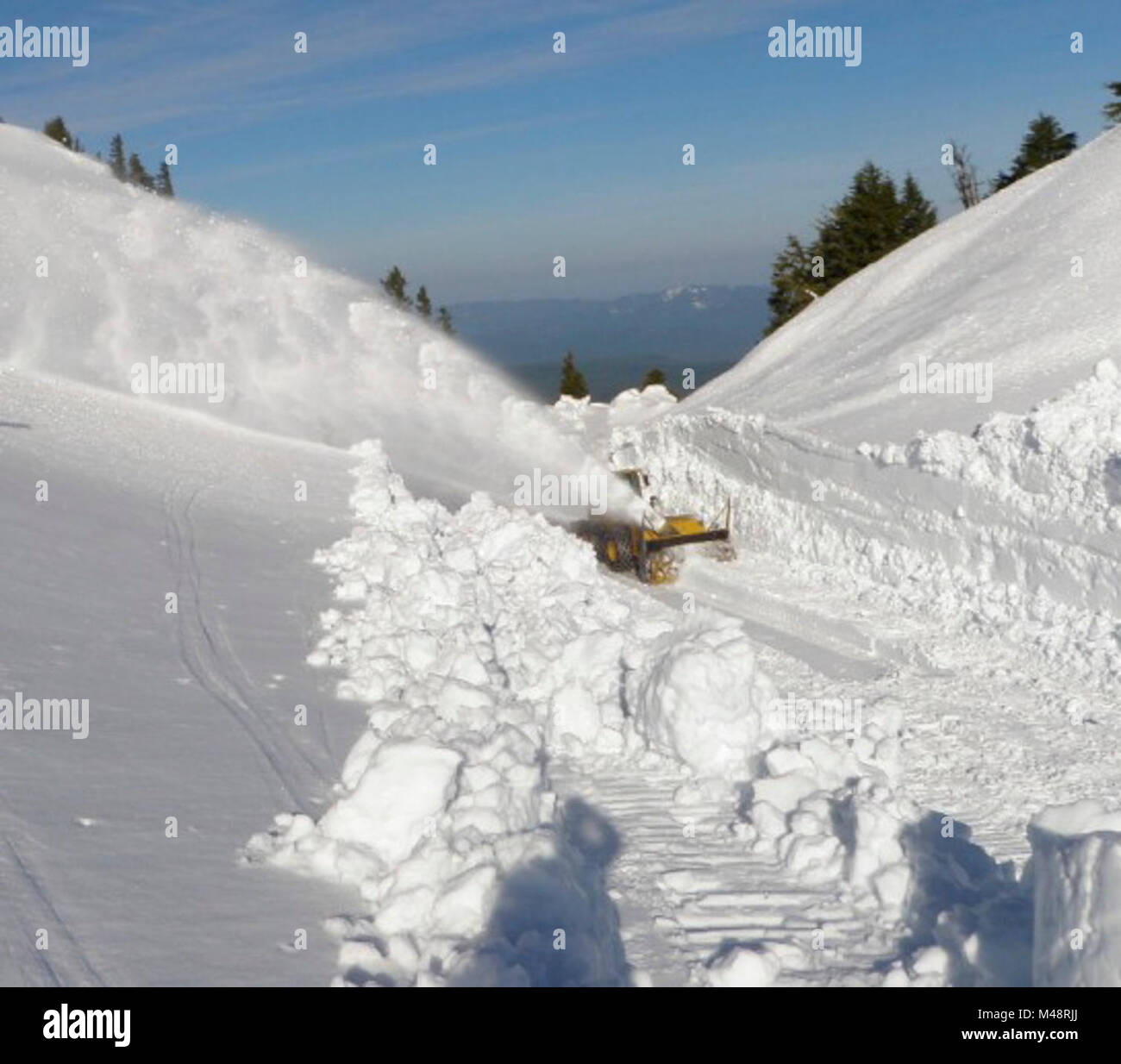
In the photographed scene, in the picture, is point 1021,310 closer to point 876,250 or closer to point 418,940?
point 418,940

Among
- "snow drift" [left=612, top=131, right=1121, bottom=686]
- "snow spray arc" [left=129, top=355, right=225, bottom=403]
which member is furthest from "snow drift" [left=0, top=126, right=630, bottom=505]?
"snow drift" [left=612, top=131, right=1121, bottom=686]

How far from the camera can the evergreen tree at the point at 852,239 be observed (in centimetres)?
4506

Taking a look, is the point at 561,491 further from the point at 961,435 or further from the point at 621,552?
the point at 961,435

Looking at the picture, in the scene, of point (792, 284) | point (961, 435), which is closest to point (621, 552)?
point (961, 435)

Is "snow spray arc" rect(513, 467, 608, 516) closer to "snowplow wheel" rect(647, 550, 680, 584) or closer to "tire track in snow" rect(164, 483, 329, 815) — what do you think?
"snowplow wheel" rect(647, 550, 680, 584)

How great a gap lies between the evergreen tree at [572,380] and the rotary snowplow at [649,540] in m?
39.4

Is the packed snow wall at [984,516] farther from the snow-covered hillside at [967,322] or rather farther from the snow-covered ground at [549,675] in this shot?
the snow-covered hillside at [967,322]

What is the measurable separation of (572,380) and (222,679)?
5084 cm

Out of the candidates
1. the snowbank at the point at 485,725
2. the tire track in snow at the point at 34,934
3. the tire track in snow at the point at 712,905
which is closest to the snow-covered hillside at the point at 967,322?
the snowbank at the point at 485,725

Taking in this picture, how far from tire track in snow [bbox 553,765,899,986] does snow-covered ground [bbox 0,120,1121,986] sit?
0.09 ft

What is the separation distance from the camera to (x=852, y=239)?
45.6m

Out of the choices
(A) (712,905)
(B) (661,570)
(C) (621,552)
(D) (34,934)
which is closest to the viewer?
(D) (34,934)
